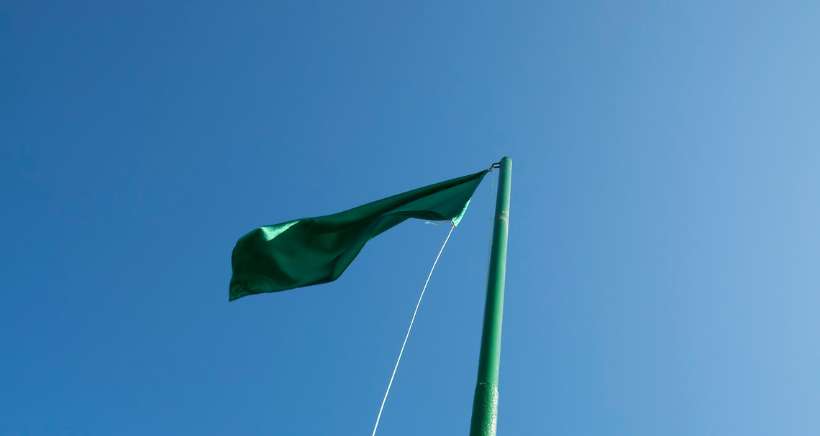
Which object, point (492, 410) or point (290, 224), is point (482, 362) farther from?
point (290, 224)

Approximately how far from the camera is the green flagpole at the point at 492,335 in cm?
513

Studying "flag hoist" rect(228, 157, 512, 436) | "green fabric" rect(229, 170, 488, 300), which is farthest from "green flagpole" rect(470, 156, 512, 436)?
"green fabric" rect(229, 170, 488, 300)

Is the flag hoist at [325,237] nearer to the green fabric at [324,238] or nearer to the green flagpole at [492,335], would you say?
the green fabric at [324,238]

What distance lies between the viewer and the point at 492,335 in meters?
5.69

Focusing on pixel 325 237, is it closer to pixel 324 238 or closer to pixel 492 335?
pixel 324 238

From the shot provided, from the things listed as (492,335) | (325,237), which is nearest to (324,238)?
(325,237)

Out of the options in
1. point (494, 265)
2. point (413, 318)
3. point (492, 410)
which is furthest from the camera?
point (413, 318)

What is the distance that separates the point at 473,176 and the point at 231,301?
12.7 ft

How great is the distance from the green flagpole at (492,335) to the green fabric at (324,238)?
146 cm

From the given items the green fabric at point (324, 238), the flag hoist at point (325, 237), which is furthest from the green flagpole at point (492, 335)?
the green fabric at point (324, 238)

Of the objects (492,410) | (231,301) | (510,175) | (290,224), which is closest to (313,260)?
(290,224)

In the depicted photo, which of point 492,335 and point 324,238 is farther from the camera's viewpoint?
point 324,238

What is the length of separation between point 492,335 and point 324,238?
430cm

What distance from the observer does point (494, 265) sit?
6445 millimetres
